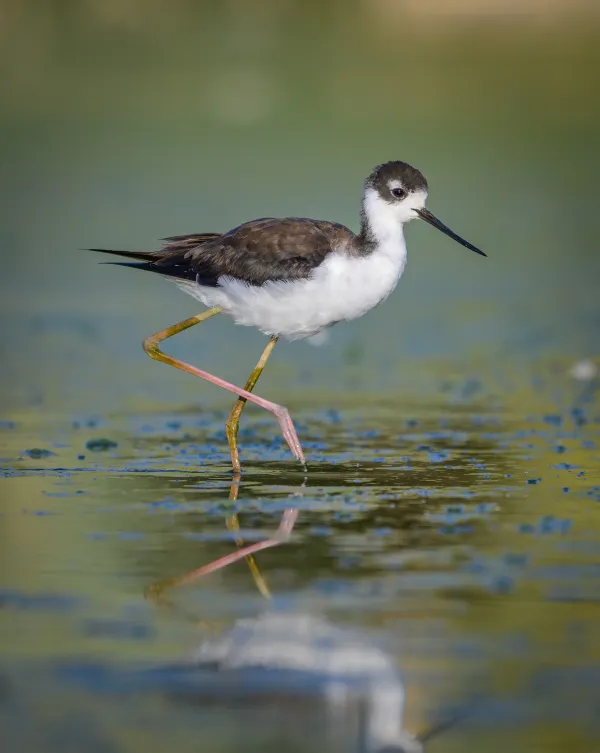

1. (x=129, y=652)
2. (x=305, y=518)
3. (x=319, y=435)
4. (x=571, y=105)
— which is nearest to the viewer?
(x=129, y=652)

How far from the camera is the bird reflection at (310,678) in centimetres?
445

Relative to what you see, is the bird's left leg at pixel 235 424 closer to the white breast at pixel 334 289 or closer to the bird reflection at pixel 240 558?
the white breast at pixel 334 289

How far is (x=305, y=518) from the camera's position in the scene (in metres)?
6.88

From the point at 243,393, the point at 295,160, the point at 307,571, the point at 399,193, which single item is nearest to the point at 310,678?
the point at 307,571

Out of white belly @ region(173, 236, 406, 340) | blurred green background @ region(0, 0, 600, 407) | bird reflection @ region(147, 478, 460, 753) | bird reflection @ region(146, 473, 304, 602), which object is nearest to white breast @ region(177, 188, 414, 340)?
→ white belly @ region(173, 236, 406, 340)

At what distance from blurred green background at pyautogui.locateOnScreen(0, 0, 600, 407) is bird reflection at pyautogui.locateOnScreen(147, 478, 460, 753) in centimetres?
555

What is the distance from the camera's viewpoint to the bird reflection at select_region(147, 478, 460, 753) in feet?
14.6

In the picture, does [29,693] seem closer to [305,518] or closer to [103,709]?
[103,709]

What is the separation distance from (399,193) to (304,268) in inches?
31.0

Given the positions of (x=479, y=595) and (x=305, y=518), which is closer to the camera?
(x=479, y=595)

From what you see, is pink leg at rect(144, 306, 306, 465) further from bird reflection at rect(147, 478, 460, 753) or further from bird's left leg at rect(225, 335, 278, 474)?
bird reflection at rect(147, 478, 460, 753)

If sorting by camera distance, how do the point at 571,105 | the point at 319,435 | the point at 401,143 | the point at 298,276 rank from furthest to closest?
the point at 571,105
the point at 401,143
the point at 319,435
the point at 298,276

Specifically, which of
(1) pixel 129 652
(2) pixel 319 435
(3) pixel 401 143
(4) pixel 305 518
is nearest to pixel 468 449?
(2) pixel 319 435

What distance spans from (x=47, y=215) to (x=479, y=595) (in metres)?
15.4
